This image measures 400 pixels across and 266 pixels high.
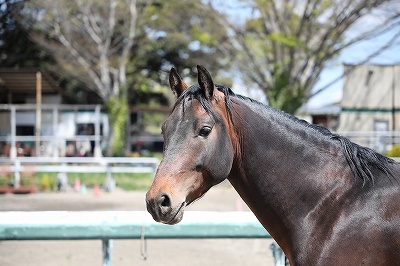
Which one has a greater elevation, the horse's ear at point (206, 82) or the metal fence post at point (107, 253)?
the horse's ear at point (206, 82)

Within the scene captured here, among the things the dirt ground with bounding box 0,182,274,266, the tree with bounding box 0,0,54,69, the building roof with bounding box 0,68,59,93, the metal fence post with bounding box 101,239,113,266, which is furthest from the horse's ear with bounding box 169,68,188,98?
the tree with bounding box 0,0,54,69

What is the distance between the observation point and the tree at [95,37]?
26500mm

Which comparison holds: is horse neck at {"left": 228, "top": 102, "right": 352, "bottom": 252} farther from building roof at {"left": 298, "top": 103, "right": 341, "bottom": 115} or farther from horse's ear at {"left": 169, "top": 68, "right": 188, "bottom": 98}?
building roof at {"left": 298, "top": 103, "right": 341, "bottom": 115}

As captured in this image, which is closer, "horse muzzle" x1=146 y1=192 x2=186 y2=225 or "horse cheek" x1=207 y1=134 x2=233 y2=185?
"horse muzzle" x1=146 y1=192 x2=186 y2=225

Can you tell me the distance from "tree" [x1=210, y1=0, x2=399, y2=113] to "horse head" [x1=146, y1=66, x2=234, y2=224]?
18.8 metres

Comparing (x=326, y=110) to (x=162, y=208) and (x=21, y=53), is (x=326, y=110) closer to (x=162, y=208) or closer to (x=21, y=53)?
(x=21, y=53)

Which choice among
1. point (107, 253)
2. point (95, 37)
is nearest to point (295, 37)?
point (95, 37)

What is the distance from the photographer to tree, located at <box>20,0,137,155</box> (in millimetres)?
26500

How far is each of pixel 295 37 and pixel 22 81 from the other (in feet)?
57.7

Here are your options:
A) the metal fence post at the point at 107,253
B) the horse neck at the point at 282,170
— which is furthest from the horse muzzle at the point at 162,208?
the metal fence post at the point at 107,253

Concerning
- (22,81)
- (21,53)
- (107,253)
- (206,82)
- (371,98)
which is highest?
(21,53)

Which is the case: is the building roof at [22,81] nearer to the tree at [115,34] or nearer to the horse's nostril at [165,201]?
the tree at [115,34]

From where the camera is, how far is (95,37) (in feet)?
90.9

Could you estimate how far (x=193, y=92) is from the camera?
8.36 feet
